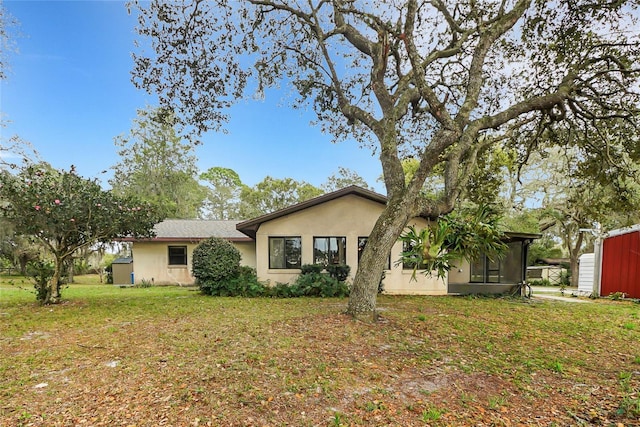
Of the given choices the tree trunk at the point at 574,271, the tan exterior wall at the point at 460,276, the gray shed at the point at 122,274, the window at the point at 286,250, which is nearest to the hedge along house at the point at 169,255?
the gray shed at the point at 122,274

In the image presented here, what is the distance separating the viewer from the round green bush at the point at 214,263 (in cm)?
1207

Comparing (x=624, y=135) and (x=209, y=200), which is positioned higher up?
(x=209, y=200)

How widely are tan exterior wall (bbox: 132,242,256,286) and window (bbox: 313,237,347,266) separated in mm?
6871

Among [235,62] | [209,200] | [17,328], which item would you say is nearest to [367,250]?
[235,62]

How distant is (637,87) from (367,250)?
29.6ft

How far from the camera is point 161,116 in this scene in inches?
390

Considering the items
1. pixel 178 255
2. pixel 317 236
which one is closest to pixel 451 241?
pixel 317 236

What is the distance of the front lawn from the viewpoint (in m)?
3.44

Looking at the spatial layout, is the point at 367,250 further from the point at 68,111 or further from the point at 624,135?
the point at 68,111

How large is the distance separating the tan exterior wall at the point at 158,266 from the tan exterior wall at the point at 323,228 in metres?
5.25

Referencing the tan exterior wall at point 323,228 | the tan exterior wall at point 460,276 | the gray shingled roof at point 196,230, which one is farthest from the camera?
the gray shingled roof at point 196,230

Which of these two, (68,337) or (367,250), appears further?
(367,250)

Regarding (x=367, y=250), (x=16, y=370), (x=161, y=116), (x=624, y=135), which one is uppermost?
(x=161, y=116)

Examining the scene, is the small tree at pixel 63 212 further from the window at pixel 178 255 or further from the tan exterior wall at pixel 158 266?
the window at pixel 178 255
